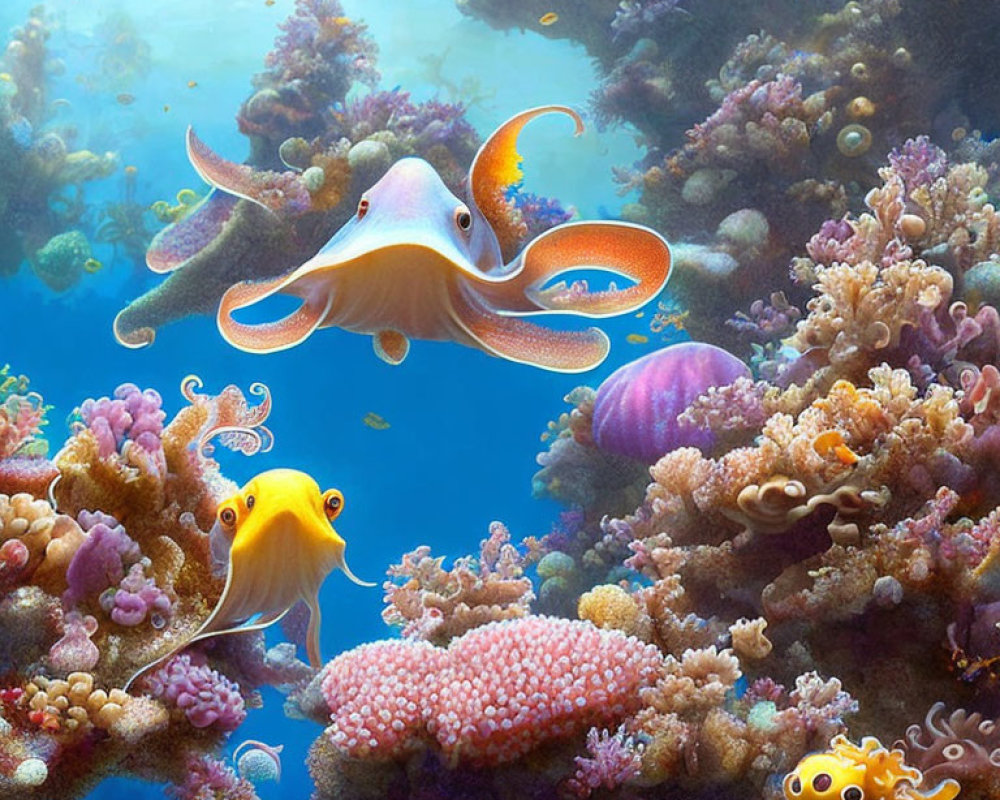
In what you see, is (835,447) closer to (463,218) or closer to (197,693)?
(463,218)

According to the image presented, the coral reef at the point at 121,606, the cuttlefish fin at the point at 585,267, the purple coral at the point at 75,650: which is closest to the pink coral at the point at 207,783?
the coral reef at the point at 121,606

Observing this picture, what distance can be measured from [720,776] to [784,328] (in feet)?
9.63

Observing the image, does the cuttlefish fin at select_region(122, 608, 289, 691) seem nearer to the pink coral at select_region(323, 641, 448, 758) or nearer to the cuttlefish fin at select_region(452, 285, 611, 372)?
the pink coral at select_region(323, 641, 448, 758)

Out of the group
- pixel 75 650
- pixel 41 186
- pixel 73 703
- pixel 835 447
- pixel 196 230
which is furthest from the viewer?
pixel 41 186

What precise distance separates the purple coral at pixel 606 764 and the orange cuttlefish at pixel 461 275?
3.75ft

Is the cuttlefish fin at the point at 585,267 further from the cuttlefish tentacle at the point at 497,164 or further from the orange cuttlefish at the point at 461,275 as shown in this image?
the cuttlefish tentacle at the point at 497,164

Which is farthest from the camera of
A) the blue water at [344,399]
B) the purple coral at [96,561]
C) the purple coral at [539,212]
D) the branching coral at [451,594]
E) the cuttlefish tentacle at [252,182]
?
the purple coral at [539,212]

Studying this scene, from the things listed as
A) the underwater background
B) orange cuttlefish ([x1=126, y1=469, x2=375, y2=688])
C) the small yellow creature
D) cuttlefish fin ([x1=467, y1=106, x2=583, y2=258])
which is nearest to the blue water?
the underwater background

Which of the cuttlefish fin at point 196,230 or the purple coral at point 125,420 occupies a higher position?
the cuttlefish fin at point 196,230

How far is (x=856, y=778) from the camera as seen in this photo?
179cm

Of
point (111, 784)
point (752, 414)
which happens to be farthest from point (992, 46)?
point (111, 784)

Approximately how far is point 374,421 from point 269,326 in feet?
5.26

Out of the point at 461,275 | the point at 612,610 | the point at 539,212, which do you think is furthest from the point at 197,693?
the point at 539,212

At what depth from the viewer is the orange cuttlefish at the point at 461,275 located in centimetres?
227
